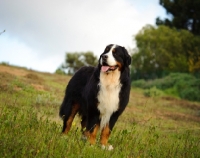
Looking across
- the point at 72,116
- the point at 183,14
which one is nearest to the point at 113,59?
the point at 72,116

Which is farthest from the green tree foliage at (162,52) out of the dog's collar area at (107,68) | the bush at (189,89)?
the dog's collar area at (107,68)

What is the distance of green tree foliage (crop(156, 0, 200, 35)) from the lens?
43406 mm

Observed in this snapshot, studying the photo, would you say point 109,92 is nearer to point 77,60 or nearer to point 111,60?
point 111,60

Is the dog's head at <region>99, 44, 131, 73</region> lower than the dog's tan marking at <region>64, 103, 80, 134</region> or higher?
higher

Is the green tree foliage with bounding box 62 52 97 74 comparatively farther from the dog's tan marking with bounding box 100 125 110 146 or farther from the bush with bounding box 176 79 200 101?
the dog's tan marking with bounding box 100 125 110 146

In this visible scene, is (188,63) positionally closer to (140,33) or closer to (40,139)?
(140,33)

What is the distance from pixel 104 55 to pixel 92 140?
61.6 inches

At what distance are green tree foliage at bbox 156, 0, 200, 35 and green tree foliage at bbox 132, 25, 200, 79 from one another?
172 inches

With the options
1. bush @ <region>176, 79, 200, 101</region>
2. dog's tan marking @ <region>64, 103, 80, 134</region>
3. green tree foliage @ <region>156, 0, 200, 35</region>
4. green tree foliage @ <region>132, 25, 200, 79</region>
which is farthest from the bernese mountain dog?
green tree foliage @ <region>156, 0, 200, 35</region>

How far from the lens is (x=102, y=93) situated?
241 inches

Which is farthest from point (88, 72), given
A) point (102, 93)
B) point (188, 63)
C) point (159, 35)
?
point (159, 35)

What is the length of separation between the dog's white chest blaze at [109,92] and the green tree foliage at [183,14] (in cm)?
3932

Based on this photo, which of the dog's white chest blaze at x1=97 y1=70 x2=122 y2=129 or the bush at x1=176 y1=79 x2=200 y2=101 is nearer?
the dog's white chest blaze at x1=97 y1=70 x2=122 y2=129

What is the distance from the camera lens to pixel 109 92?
6.11m
